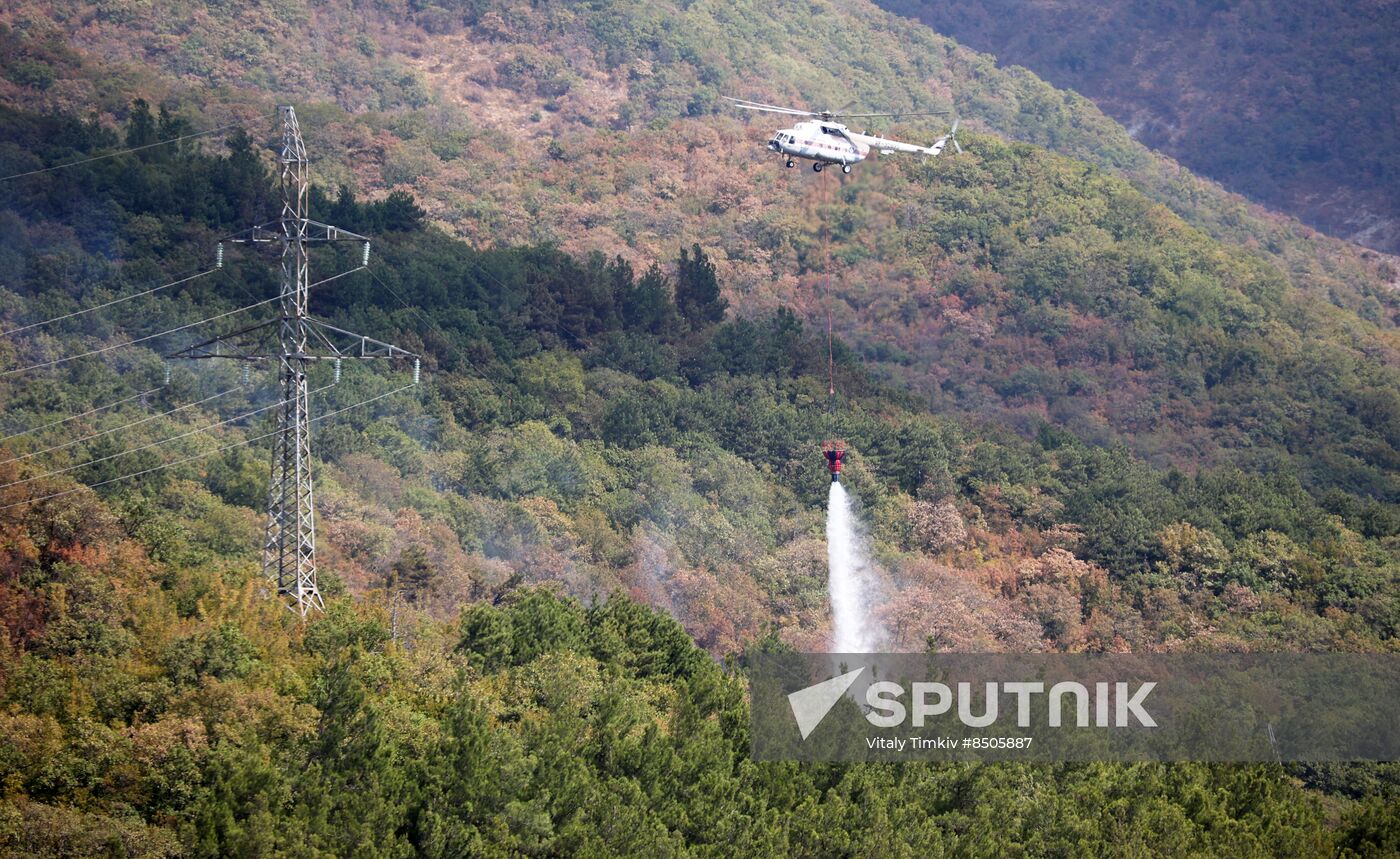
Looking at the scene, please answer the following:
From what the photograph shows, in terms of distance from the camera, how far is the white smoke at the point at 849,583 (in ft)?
270

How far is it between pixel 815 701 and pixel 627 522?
34.2m

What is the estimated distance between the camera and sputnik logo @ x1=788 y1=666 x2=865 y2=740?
184 ft

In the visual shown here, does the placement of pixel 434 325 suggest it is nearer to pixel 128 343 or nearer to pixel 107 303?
pixel 107 303

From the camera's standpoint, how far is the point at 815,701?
57500mm

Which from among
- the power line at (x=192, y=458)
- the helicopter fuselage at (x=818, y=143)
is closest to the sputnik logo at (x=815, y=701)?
the power line at (x=192, y=458)

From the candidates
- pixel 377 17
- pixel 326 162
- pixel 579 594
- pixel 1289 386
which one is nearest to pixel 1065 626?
pixel 579 594

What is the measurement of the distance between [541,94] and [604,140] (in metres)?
21.9

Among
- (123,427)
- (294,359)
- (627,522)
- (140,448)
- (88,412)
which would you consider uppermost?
(294,359)

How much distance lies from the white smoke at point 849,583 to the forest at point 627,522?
43.0 inches

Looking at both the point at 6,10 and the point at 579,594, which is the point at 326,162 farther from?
the point at 579,594

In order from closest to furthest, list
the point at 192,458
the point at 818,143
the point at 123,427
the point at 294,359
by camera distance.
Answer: the point at 294,359 → the point at 192,458 → the point at 123,427 → the point at 818,143

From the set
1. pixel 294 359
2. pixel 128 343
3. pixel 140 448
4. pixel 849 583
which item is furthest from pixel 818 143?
pixel 294 359

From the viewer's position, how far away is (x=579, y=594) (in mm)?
82562

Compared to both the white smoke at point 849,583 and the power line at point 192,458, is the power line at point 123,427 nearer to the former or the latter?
the power line at point 192,458
